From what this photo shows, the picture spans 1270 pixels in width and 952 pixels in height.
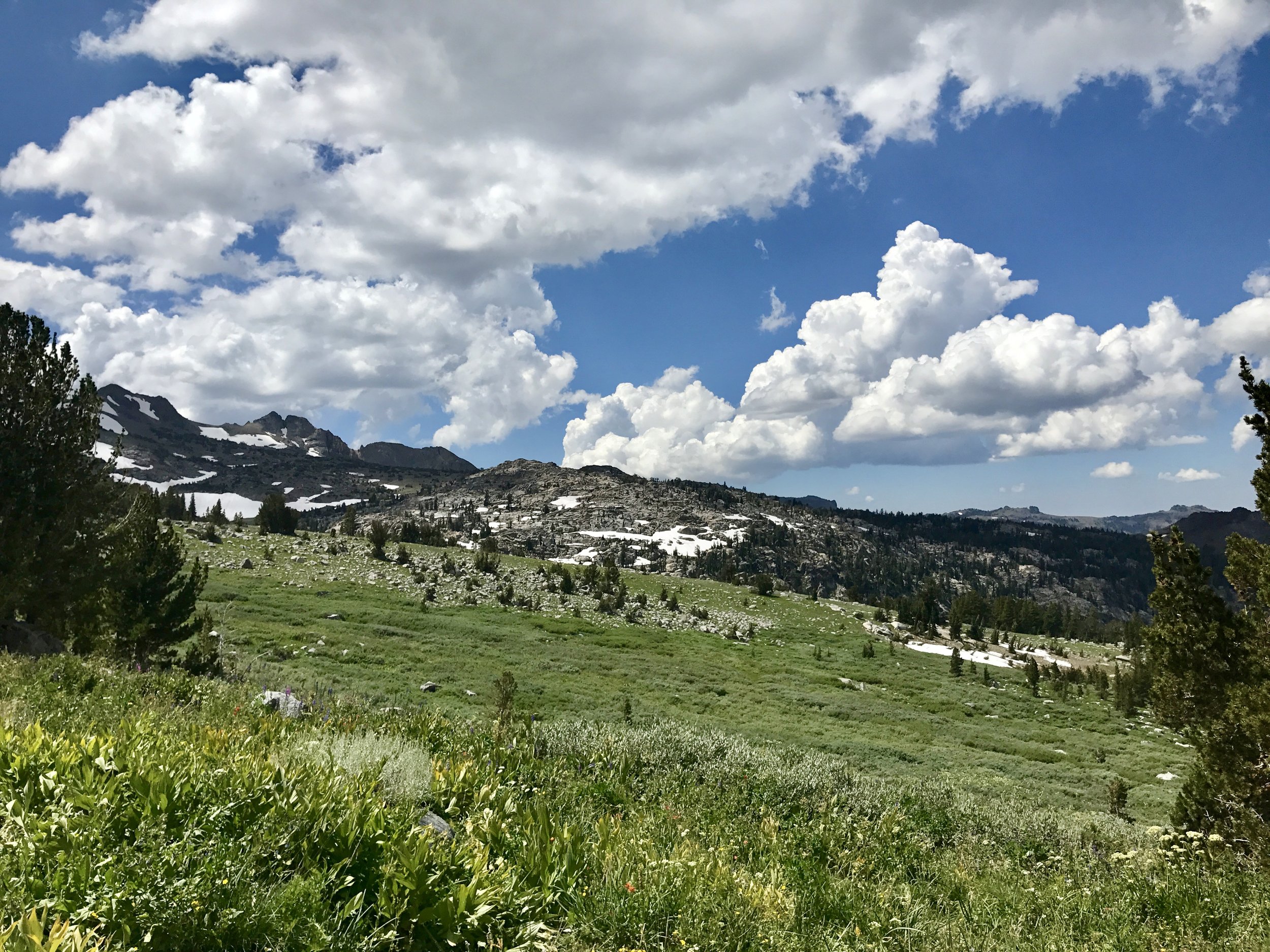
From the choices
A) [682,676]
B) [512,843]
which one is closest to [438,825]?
[512,843]

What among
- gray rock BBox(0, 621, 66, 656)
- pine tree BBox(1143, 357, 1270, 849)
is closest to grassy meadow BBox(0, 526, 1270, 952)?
pine tree BBox(1143, 357, 1270, 849)

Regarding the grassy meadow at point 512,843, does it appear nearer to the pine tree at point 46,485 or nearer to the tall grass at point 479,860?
the tall grass at point 479,860

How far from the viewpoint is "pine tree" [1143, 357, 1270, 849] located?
8.98 meters

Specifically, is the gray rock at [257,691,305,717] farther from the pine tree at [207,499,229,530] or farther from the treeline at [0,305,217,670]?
the pine tree at [207,499,229,530]

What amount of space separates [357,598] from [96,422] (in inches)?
1024

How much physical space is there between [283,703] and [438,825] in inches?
258

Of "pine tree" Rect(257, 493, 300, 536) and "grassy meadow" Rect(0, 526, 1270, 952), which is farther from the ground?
"grassy meadow" Rect(0, 526, 1270, 952)

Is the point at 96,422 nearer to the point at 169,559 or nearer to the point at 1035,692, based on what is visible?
the point at 169,559

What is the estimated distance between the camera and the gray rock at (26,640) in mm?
14961

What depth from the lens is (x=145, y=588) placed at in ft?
57.7

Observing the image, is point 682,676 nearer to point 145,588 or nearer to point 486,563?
point 145,588

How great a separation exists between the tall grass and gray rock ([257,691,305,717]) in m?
1.09

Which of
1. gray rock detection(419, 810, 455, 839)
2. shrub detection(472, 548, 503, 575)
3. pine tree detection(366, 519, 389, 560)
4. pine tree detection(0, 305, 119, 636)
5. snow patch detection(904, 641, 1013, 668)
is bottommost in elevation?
snow patch detection(904, 641, 1013, 668)

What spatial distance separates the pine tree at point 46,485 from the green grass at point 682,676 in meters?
4.78
